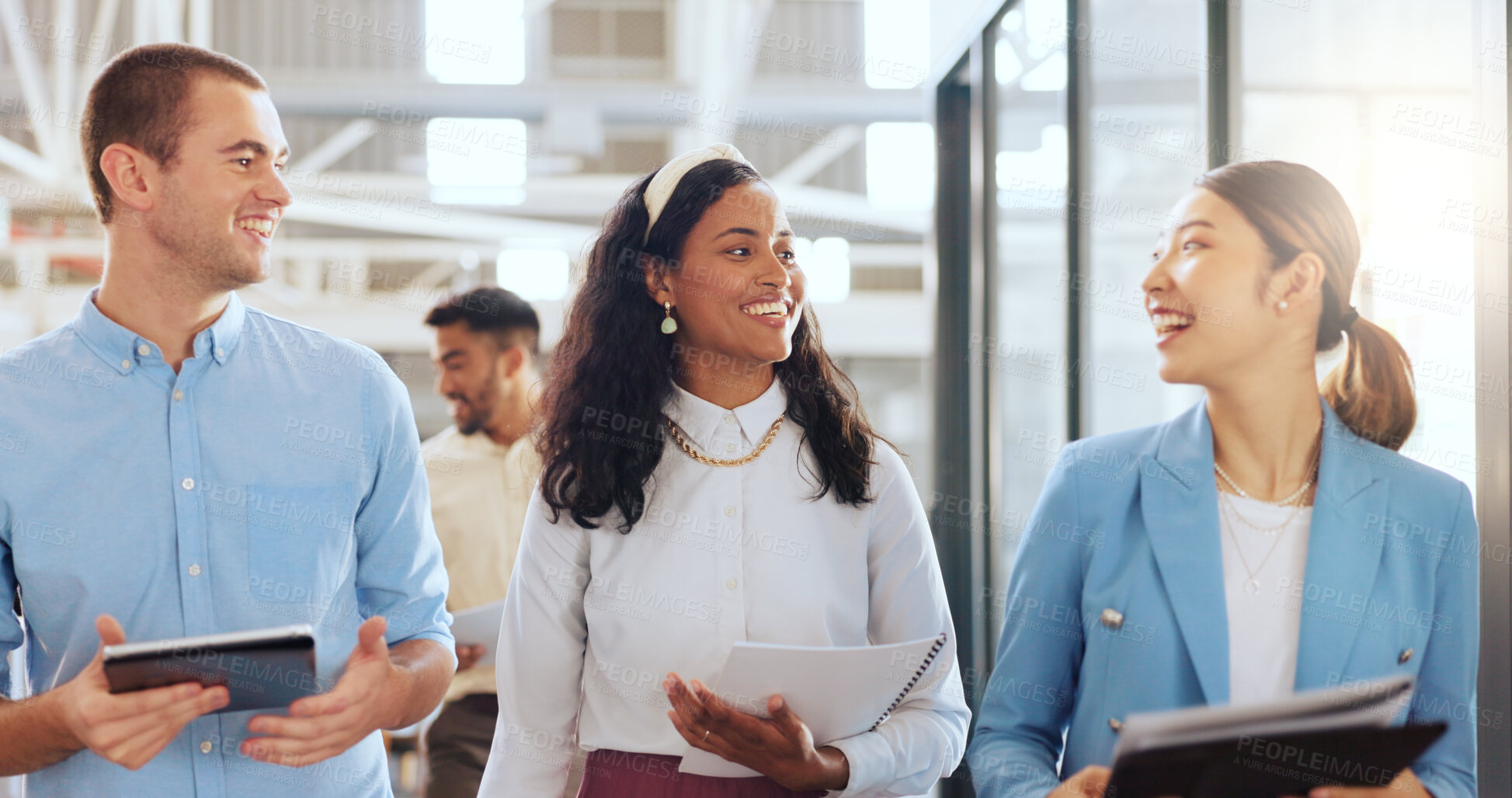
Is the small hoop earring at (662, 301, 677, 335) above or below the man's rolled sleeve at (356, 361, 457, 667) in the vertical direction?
above

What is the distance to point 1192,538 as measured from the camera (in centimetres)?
170

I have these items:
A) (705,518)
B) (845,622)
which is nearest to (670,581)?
(705,518)

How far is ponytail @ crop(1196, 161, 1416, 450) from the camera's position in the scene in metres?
1.71

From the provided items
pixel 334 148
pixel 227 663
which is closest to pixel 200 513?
pixel 227 663

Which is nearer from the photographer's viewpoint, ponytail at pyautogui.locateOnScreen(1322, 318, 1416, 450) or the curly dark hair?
ponytail at pyautogui.locateOnScreen(1322, 318, 1416, 450)

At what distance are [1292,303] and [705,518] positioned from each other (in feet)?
3.12

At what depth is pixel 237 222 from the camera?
188 cm

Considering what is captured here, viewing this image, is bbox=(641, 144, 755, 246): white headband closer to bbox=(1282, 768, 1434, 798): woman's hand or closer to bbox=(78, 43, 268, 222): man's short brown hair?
bbox=(78, 43, 268, 222): man's short brown hair

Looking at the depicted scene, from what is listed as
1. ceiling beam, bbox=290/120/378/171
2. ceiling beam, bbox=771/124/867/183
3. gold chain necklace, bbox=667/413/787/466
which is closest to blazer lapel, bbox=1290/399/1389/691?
gold chain necklace, bbox=667/413/787/466

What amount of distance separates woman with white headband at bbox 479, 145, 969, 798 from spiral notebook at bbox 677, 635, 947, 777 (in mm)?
54

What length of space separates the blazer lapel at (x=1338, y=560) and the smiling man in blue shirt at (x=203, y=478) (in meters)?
1.33

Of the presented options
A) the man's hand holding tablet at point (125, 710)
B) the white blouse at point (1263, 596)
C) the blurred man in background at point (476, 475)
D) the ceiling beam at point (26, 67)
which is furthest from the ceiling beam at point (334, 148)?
the white blouse at point (1263, 596)

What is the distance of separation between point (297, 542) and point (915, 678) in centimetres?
100

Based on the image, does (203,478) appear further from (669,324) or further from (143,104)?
(669,324)
